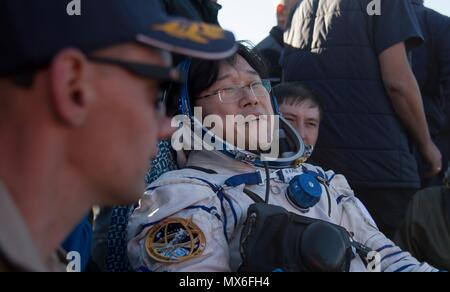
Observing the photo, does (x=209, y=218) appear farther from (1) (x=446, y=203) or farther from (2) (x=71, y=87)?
(1) (x=446, y=203)

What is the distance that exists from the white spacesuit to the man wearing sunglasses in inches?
35.4

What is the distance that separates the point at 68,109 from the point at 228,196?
129 cm

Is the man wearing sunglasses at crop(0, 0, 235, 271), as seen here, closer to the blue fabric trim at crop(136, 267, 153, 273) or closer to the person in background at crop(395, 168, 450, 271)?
the blue fabric trim at crop(136, 267, 153, 273)

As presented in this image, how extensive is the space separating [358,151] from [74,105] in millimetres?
2392

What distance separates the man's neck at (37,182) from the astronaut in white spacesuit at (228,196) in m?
0.93

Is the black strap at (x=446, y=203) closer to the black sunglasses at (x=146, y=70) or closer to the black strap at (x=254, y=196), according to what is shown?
the black strap at (x=254, y=196)

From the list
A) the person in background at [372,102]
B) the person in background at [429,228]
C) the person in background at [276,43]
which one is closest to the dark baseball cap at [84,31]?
the person in background at [429,228]

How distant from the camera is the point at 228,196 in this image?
253cm

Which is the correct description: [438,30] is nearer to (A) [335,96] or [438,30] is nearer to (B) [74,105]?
(A) [335,96]

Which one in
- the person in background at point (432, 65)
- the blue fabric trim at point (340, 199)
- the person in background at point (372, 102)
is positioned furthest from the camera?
the person in background at point (432, 65)

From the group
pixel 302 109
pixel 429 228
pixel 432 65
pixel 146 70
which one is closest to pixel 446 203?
pixel 429 228

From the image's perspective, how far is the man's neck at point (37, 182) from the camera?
1.30 meters

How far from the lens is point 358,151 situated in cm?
351

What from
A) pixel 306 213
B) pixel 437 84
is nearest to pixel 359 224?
pixel 306 213
